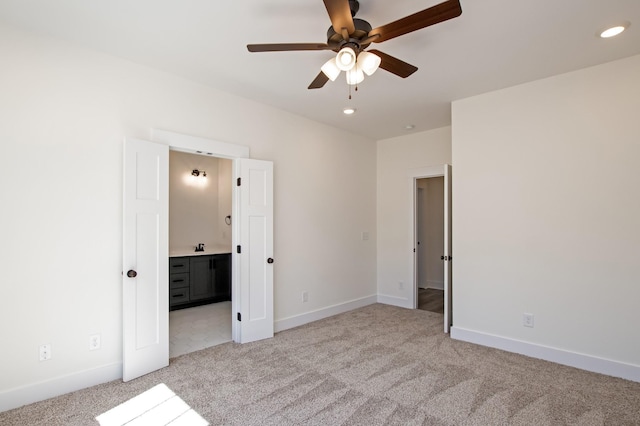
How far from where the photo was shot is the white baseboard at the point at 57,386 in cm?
227

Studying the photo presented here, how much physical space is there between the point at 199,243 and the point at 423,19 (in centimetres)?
530

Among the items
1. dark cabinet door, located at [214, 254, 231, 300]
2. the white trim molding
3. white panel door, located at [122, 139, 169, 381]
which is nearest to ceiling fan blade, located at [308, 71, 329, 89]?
the white trim molding

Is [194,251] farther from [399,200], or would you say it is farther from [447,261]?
[447,261]

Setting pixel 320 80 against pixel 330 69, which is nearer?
pixel 330 69

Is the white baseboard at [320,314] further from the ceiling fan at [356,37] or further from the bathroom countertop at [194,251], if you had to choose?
the ceiling fan at [356,37]

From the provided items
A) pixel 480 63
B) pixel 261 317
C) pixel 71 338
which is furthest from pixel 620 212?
pixel 71 338

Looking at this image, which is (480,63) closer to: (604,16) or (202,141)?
(604,16)

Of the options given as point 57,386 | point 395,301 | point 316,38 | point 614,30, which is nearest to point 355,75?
point 316,38

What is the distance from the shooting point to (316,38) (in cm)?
251

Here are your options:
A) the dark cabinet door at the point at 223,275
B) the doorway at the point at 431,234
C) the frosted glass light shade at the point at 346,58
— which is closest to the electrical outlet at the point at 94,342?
the dark cabinet door at the point at 223,275

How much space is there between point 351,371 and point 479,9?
3.00 m

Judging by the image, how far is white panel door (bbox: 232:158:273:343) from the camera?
359 centimetres

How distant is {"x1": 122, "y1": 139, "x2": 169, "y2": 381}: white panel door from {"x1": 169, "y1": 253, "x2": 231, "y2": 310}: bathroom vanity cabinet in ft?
6.72

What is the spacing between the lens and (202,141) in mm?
3320
